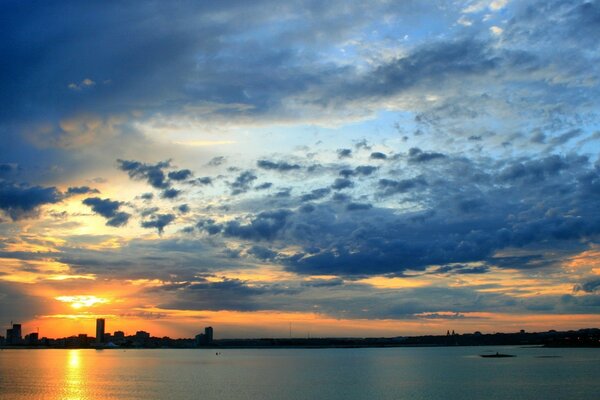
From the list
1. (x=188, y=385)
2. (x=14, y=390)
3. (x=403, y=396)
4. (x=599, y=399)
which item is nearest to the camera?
(x=599, y=399)

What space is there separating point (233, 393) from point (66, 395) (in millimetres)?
28061

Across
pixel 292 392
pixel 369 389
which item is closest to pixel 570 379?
pixel 369 389

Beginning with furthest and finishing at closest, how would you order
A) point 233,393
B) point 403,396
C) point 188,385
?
1. point 188,385
2. point 233,393
3. point 403,396

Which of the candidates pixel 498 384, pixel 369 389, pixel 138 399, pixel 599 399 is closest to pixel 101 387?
Result: pixel 138 399

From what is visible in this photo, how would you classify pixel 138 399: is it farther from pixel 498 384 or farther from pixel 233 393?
pixel 498 384

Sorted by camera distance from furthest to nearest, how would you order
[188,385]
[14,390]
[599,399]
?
[188,385]
[14,390]
[599,399]

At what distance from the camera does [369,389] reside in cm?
10662

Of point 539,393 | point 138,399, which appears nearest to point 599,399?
point 539,393

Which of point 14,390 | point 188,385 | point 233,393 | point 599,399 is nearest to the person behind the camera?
point 599,399

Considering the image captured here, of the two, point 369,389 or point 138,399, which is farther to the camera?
point 369,389

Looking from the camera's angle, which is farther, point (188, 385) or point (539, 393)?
point (188, 385)

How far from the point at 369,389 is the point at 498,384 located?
1090 inches

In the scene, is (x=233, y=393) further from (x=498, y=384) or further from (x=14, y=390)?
(x=498, y=384)

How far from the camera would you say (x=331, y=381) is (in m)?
125
